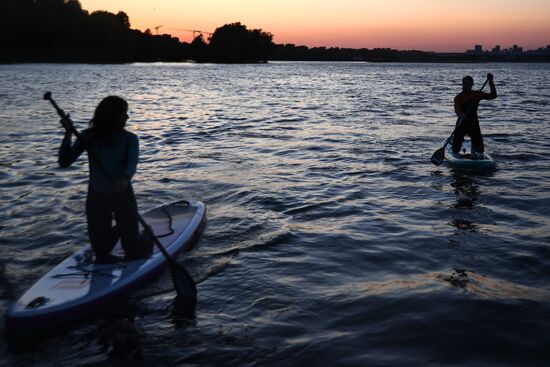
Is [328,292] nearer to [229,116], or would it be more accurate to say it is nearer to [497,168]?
[497,168]

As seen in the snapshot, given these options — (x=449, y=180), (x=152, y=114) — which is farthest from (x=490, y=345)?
(x=152, y=114)

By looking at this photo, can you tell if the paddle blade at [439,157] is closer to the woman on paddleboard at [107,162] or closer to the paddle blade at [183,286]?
the paddle blade at [183,286]

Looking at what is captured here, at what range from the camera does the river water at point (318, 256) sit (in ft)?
16.0

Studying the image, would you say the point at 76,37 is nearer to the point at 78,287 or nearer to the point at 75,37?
the point at 75,37

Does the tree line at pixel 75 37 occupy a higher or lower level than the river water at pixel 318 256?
higher

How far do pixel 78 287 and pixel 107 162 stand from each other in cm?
145

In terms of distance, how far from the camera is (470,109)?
1177 centimetres

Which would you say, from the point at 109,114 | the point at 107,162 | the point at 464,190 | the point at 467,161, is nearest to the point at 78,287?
the point at 107,162

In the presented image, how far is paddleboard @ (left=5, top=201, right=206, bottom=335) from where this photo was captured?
4.94m

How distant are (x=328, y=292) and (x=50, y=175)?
29.6ft

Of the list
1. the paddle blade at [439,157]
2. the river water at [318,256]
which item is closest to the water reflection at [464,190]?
the river water at [318,256]

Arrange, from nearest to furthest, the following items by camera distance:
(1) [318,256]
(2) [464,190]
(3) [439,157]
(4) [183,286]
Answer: (4) [183,286]
(1) [318,256]
(2) [464,190]
(3) [439,157]

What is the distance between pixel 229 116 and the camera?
87.0ft

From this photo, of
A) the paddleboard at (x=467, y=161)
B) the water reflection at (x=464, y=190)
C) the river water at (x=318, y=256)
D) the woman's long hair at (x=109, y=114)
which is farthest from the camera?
the paddleboard at (x=467, y=161)
